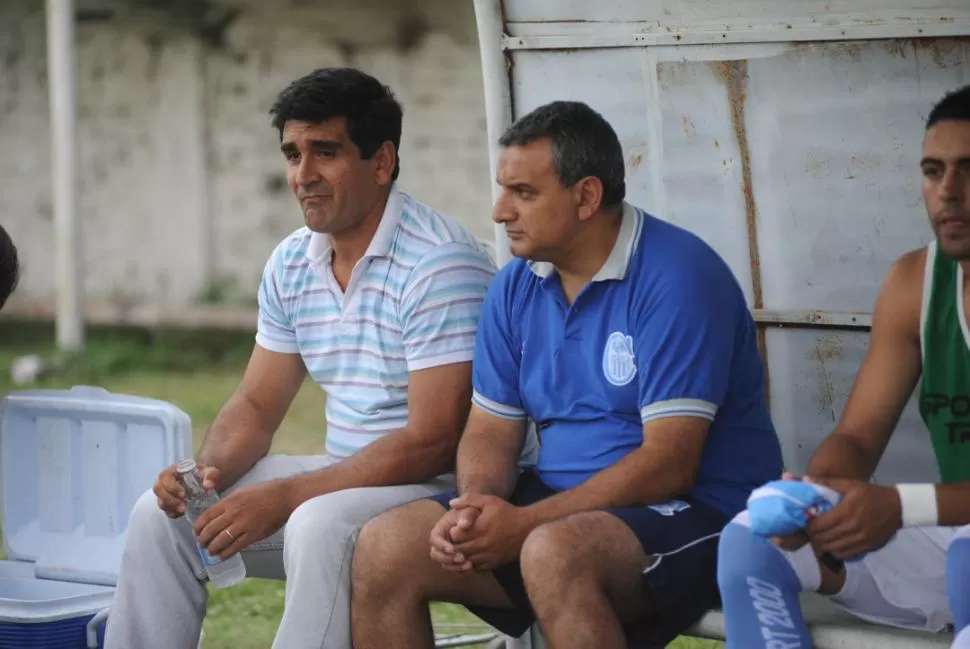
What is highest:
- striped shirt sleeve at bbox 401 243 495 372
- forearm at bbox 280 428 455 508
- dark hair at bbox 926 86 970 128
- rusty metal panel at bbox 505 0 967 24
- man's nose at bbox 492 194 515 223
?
rusty metal panel at bbox 505 0 967 24

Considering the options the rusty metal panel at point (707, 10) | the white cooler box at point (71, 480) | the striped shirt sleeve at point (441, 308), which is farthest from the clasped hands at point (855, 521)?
the white cooler box at point (71, 480)

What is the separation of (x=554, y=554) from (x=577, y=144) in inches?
38.8

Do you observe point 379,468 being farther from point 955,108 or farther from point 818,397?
point 955,108

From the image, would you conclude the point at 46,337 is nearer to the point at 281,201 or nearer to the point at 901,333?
the point at 281,201

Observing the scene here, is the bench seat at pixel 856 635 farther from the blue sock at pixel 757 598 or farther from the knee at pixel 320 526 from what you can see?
the knee at pixel 320 526

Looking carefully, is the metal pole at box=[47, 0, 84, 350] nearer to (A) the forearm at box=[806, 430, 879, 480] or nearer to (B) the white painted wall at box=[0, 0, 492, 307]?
(B) the white painted wall at box=[0, 0, 492, 307]

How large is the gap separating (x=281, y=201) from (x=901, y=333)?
895 cm

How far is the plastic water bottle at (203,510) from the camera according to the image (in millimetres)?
3822

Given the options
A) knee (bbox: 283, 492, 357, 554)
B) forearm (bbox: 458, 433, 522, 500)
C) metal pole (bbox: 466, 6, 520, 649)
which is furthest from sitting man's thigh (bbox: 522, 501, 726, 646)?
metal pole (bbox: 466, 6, 520, 649)

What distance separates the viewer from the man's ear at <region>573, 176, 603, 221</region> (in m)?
3.66

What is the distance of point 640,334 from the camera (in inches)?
139

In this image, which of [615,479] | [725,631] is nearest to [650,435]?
[615,479]

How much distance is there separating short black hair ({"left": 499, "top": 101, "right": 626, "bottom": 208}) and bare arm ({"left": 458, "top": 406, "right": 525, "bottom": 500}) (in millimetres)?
581

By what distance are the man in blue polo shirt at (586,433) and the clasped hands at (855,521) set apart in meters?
0.39
